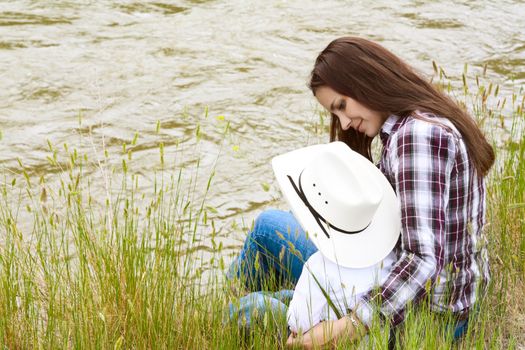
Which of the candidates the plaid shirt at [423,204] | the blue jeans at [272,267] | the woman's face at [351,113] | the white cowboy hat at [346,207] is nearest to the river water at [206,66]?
the blue jeans at [272,267]

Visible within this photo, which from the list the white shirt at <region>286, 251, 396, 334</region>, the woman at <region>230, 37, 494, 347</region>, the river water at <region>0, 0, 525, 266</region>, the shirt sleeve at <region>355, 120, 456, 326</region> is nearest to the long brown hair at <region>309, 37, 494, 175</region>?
the woman at <region>230, 37, 494, 347</region>

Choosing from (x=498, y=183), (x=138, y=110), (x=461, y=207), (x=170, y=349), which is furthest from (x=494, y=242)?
(x=138, y=110)

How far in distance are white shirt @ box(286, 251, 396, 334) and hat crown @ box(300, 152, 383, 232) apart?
0.13 meters

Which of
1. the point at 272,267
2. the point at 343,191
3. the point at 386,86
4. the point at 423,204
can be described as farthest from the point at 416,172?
the point at 272,267

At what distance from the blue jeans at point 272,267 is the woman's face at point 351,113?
40 cm

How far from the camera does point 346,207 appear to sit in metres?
2.72

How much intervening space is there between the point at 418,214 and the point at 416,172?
0.40 ft

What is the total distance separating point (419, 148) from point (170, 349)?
3.18 feet

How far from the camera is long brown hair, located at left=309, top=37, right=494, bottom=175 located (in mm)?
2828

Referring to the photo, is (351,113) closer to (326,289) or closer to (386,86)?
(386,86)

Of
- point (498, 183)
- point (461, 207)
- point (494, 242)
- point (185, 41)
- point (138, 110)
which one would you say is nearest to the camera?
point (461, 207)

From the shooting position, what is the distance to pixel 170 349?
277 cm

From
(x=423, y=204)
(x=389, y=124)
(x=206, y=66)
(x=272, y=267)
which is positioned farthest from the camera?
(x=206, y=66)

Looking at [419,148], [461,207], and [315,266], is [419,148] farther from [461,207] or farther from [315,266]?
[315,266]
